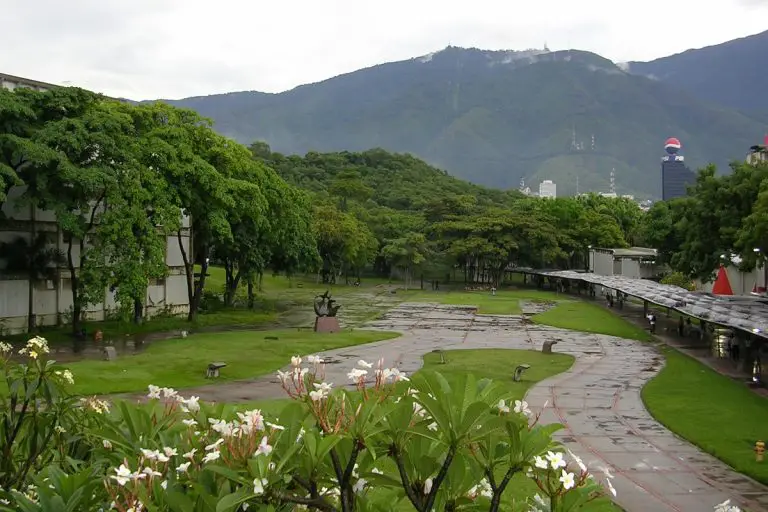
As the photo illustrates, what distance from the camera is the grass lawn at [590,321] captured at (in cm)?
4275

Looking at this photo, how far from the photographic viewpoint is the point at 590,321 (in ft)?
156

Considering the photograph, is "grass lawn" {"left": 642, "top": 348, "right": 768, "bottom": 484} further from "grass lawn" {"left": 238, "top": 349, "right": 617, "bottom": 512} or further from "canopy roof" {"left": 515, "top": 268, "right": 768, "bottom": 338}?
"grass lawn" {"left": 238, "top": 349, "right": 617, "bottom": 512}

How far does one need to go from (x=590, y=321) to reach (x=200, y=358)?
2737cm

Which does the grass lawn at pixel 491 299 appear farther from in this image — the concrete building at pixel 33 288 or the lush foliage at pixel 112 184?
the concrete building at pixel 33 288

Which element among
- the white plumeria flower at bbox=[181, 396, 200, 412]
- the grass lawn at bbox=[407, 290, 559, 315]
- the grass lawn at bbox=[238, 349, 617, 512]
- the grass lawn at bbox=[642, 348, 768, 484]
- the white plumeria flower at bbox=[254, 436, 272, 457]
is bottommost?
the grass lawn at bbox=[642, 348, 768, 484]

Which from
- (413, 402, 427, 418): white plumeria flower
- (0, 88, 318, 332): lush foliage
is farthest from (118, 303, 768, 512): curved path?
(413, 402, 427, 418): white plumeria flower

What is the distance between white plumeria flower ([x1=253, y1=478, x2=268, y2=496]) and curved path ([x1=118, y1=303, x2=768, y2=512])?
12.1 metres

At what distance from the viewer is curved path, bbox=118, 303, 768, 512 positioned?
602 inches

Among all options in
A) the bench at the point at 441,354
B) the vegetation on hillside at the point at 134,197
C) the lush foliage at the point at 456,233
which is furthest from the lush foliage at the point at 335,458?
the lush foliage at the point at 456,233

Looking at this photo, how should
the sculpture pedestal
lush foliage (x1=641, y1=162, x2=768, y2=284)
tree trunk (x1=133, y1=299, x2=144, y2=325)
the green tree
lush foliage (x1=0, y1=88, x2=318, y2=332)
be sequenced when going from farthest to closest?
the green tree, tree trunk (x1=133, y1=299, x2=144, y2=325), the sculpture pedestal, lush foliage (x1=641, y1=162, x2=768, y2=284), lush foliage (x1=0, y1=88, x2=318, y2=332)

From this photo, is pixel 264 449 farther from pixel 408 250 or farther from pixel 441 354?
pixel 408 250

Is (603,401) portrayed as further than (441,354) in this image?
No

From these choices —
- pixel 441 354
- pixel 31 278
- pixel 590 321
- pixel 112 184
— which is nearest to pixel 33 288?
pixel 31 278

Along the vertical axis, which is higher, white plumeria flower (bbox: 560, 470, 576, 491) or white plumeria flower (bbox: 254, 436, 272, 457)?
white plumeria flower (bbox: 254, 436, 272, 457)
